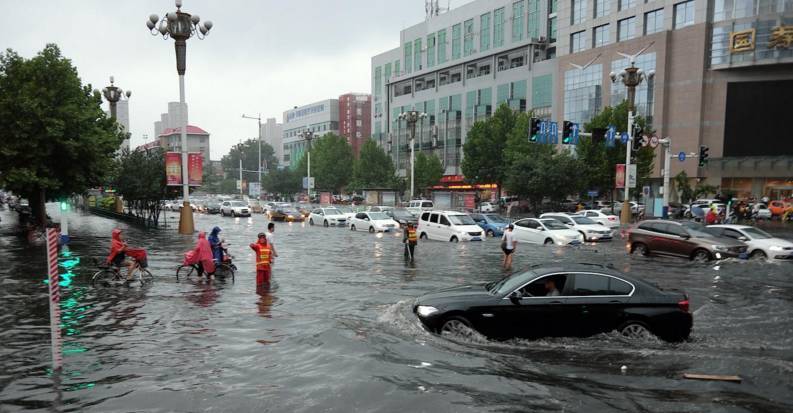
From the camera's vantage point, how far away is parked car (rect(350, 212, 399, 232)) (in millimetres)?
33531

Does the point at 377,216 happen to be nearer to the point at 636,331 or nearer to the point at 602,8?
the point at 636,331

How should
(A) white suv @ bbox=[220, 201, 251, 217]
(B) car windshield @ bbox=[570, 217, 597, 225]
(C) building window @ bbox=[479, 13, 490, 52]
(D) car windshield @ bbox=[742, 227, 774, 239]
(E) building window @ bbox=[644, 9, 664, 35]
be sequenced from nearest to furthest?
(D) car windshield @ bbox=[742, 227, 774, 239] < (B) car windshield @ bbox=[570, 217, 597, 225] < (A) white suv @ bbox=[220, 201, 251, 217] < (E) building window @ bbox=[644, 9, 664, 35] < (C) building window @ bbox=[479, 13, 490, 52]

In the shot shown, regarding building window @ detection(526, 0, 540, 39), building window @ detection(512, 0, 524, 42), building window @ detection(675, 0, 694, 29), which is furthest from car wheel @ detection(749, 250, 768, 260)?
building window @ detection(512, 0, 524, 42)

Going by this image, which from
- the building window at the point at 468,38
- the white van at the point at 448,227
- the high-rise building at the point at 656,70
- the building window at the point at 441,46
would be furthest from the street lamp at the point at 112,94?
the building window at the point at 441,46

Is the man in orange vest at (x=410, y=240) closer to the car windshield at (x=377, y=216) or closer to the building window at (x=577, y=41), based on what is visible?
the car windshield at (x=377, y=216)

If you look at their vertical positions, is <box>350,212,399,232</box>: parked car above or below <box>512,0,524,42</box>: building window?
below

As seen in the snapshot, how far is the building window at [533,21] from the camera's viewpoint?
3098 inches

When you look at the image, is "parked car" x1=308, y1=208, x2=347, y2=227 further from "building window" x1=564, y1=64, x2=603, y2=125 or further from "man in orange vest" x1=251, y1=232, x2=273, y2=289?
"building window" x1=564, y1=64, x2=603, y2=125

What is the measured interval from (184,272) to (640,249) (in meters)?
16.9

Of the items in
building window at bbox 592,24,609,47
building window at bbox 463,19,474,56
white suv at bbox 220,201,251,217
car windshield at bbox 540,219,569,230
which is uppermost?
building window at bbox 463,19,474,56

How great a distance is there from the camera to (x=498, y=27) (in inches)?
3297

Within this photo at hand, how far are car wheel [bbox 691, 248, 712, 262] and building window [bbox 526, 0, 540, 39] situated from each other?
214 feet

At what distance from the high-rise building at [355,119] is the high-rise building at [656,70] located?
40.6 metres

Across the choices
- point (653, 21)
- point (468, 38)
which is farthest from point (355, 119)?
point (653, 21)
